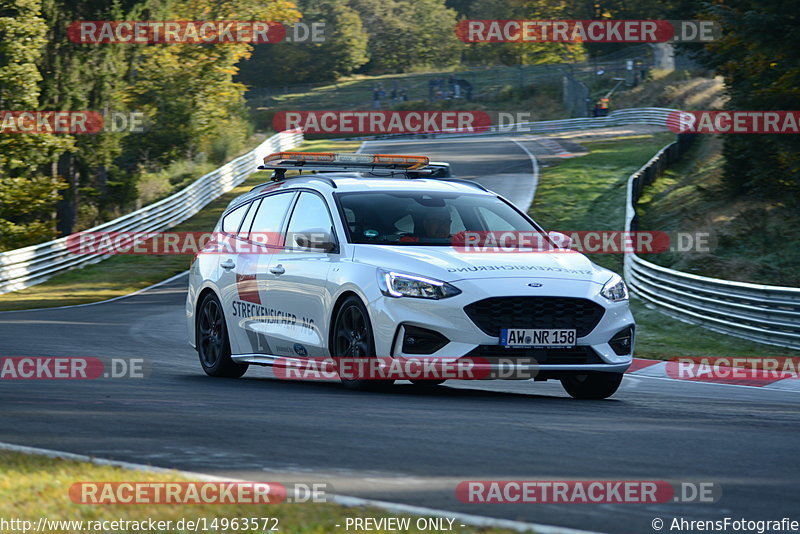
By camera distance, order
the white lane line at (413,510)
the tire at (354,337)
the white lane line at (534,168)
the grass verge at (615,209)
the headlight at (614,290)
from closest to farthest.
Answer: the white lane line at (413,510) → the tire at (354,337) → the headlight at (614,290) → the grass verge at (615,209) → the white lane line at (534,168)

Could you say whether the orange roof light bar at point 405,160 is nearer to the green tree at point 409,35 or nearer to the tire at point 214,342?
the tire at point 214,342

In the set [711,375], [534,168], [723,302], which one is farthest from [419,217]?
[534,168]

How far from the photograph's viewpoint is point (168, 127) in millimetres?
56312

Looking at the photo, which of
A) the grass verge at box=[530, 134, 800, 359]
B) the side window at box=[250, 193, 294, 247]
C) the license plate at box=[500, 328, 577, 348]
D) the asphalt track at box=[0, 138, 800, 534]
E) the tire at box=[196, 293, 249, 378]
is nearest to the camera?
the asphalt track at box=[0, 138, 800, 534]

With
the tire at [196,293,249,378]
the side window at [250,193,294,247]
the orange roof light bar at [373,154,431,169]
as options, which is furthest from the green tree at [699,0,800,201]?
the tire at [196,293,249,378]

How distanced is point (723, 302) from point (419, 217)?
32.6 feet

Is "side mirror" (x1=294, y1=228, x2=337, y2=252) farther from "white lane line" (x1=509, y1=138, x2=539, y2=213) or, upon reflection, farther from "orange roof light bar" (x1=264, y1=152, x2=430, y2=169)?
"white lane line" (x1=509, y1=138, x2=539, y2=213)

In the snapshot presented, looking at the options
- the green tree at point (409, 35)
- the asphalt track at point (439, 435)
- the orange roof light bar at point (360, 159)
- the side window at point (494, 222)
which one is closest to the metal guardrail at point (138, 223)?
the orange roof light bar at point (360, 159)

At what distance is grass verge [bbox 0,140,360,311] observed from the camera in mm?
29141

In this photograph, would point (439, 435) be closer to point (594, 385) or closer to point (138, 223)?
point (594, 385)

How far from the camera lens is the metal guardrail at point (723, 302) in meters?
17.4

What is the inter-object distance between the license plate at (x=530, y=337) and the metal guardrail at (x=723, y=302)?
26.9 ft

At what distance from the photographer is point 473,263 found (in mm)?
9805

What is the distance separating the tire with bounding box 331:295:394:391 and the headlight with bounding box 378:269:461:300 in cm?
32
